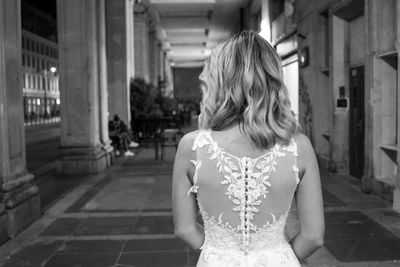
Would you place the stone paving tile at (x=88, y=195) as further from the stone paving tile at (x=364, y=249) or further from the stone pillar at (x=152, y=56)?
the stone pillar at (x=152, y=56)

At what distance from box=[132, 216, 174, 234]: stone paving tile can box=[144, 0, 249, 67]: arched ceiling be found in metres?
11.0

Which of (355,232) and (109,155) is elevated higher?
(109,155)

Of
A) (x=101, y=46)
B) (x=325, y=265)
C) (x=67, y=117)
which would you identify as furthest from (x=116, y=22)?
(x=325, y=265)

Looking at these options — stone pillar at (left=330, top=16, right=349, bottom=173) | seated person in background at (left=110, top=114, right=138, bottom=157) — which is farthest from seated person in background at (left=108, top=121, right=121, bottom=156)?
stone pillar at (left=330, top=16, right=349, bottom=173)

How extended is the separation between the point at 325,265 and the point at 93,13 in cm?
818

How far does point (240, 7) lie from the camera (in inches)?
950

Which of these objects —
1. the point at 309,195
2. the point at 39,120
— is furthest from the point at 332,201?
the point at 39,120

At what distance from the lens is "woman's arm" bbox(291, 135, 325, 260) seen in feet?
5.57

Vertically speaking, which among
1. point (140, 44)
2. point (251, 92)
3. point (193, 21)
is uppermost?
point (193, 21)

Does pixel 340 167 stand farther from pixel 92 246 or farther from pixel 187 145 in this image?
pixel 187 145

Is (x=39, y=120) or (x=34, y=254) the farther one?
(x=39, y=120)

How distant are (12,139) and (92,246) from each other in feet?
5.63

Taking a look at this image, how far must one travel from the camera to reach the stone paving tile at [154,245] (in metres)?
5.27

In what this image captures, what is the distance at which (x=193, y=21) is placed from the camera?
28156 mm
